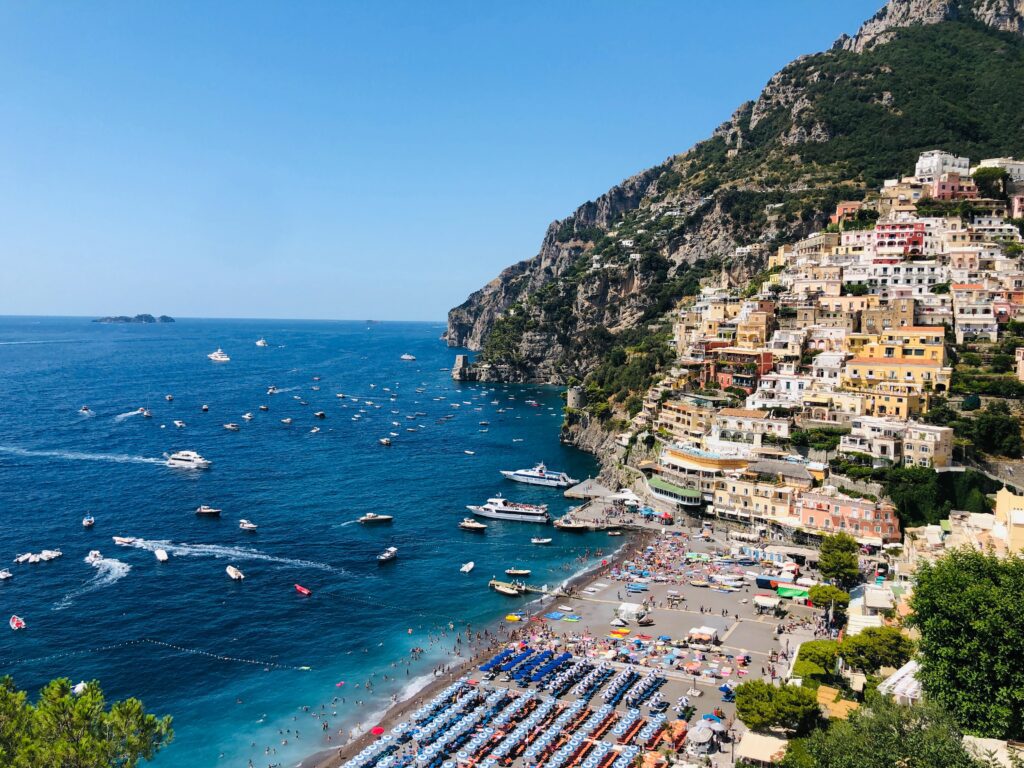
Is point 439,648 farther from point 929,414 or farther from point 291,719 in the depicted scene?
point 929,414

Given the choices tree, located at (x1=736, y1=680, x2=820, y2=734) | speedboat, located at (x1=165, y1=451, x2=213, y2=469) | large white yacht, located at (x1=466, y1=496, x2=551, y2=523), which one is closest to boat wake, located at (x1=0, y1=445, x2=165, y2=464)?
speedboat, located at (x1=165, y1=451, x2=213, y2=469)

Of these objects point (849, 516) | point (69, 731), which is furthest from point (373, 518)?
point (69, 731)

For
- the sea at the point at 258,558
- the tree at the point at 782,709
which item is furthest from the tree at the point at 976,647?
the sea at the point at 258,558

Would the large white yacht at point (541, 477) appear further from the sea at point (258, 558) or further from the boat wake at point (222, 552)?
the boat wake at point (222, 552)

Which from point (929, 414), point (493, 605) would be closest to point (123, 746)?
point (493, 605)

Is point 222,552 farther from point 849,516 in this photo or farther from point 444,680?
point 849,516

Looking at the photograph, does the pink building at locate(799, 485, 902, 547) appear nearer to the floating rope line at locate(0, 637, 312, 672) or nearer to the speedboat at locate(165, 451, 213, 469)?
the floating rope line at locate(0, 637, 312, 672)
